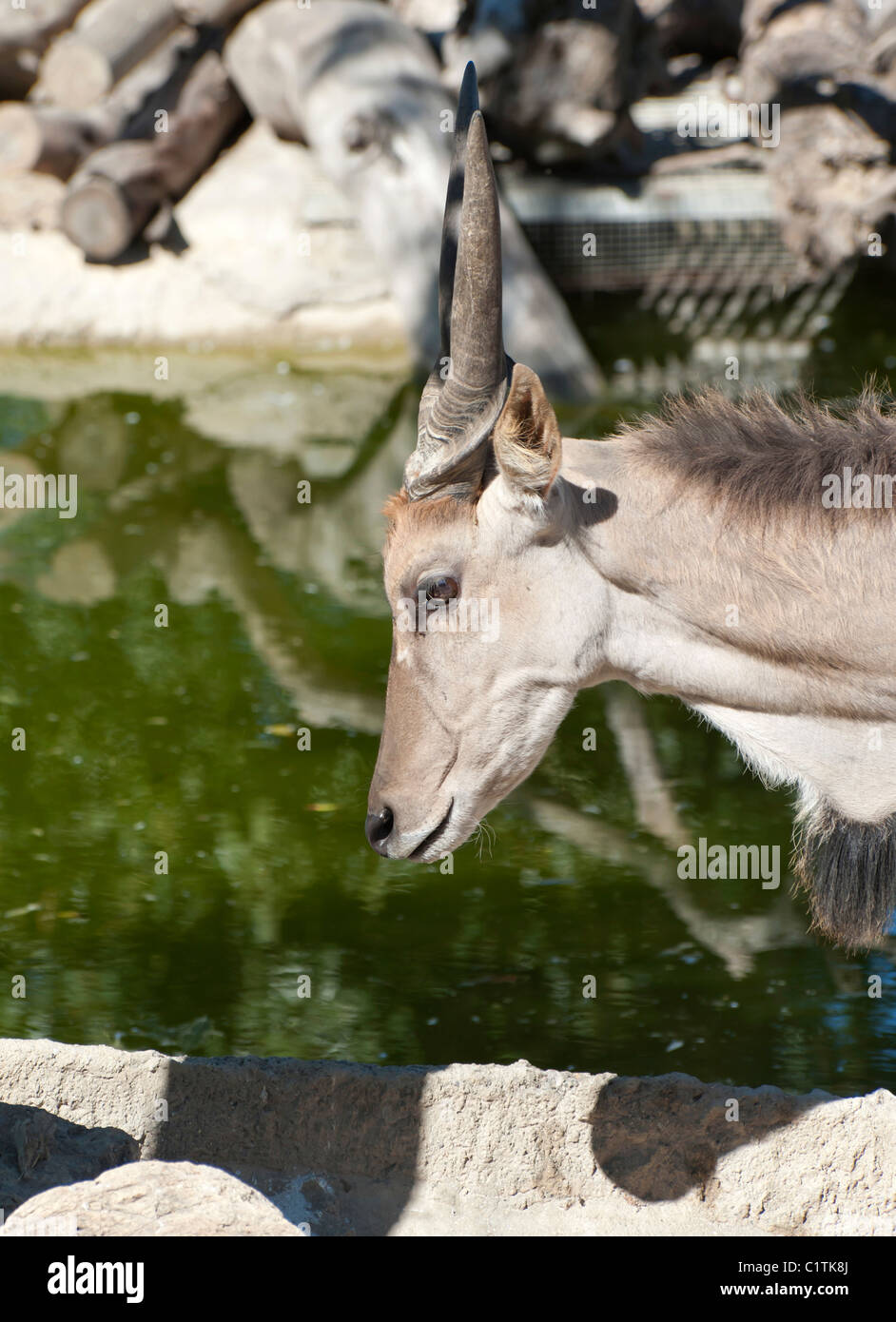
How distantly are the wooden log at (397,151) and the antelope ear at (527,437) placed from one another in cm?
839

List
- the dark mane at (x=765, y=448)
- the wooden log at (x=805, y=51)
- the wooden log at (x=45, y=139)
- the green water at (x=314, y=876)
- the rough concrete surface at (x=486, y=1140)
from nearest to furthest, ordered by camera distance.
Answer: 1. the dark mane at (x=765, y=448)
2. the rough concrete surface at (x=486, y=1140)
3. the green water at (x=314, y=876)
4. the wooden log at (x=45, y=139)
5. the wooden log at (x=805, y=51)

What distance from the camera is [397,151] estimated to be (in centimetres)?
1229

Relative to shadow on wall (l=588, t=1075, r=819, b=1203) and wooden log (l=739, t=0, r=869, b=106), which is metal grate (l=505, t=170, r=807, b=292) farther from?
shadow on wall (l=588, t=1075, r=819, b=1203)

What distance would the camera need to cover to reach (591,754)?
6.82 m

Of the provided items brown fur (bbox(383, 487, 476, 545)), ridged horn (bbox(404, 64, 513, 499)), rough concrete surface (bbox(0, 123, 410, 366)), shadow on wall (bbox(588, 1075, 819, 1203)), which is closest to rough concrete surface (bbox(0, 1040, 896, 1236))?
shadow on wall (bbox(588, 1075, 819, 1203))

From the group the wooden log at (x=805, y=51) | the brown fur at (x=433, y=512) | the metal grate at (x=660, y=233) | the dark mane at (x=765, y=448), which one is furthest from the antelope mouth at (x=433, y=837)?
the wooden log at (x=805, y=51)

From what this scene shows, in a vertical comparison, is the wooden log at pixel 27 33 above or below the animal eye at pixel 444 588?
above

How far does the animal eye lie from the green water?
6.09ft

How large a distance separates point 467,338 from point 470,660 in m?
0.72

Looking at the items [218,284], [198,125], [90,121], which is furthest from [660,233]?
[90,121]

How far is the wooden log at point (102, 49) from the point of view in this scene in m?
14.4

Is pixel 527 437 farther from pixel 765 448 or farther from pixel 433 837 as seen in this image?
pixel 433 837

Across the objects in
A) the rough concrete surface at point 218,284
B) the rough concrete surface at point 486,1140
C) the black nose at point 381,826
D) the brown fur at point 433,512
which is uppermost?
the rough concrete surface at point 218,284

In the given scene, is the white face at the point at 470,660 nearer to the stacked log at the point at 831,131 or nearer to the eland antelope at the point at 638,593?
the eland antelope at the point at 638,593
